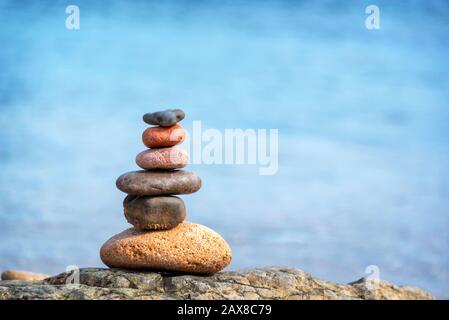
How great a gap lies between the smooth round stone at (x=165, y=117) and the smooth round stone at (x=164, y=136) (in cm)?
15

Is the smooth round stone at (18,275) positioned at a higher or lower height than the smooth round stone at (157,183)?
lower

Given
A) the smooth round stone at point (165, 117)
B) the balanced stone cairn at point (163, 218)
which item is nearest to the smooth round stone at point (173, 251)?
the balanced stone cairn at point (163, 218)

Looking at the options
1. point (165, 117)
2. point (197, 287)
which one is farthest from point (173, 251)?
point (165, 117)

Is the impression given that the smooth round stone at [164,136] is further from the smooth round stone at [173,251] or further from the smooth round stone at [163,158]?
the smooth round stone at [173,251]

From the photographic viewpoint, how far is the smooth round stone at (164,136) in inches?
483

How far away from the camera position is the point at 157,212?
39.9ft

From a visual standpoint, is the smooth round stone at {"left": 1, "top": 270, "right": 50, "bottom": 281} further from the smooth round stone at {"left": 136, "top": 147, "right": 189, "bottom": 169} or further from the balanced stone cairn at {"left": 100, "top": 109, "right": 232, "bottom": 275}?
the smooth round stone at {"left": 136, "top": 147, "right": 189, "bottom": 169}

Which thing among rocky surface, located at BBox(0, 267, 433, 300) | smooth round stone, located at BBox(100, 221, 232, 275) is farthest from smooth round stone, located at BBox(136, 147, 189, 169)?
rocky surface, located at BBox(0, 267, 433, 300)

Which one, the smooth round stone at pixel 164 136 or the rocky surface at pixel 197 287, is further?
the smooth round stone at pixel 164 136

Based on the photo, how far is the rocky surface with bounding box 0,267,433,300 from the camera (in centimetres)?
1037

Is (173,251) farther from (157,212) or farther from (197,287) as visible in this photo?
(197,287)
